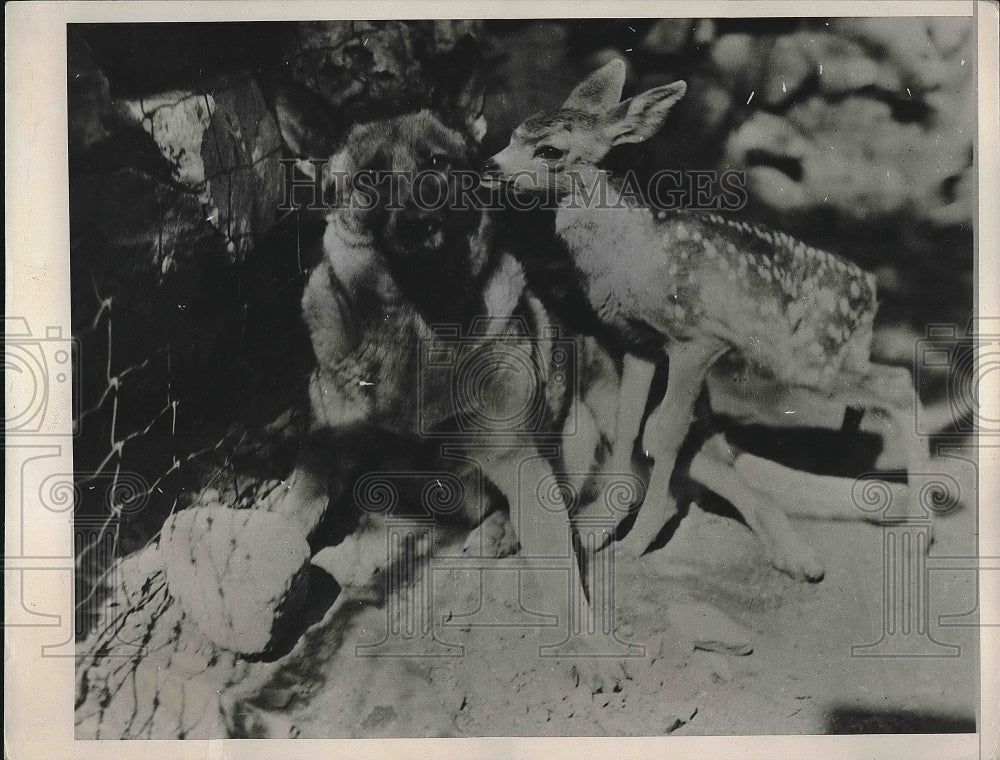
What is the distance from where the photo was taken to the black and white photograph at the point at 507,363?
1.49 meters

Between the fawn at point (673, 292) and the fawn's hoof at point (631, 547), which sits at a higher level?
the fawn at point (673, 292)

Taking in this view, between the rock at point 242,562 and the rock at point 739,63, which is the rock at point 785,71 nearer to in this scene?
the rock at point 739,63

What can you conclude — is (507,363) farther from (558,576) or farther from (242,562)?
(242,562)

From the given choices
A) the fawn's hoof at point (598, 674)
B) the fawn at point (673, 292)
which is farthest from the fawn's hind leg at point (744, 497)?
the fawn's hoof at point (598, 674)

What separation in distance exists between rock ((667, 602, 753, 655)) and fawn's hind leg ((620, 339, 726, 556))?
163 mm

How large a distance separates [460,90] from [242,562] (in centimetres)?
114

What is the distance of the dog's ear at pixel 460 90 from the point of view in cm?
149

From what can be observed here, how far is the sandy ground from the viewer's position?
1.50 metres

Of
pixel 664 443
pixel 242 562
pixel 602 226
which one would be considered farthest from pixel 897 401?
pixel 242 562

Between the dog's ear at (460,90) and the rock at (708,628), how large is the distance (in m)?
1.13

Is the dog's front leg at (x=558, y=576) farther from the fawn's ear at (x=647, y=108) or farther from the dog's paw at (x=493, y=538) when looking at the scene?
the fawn's ear at (x=647, y=108)

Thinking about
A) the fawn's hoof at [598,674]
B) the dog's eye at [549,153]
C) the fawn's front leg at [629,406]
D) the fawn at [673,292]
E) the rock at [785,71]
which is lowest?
the fawn's hoof at [598,674]

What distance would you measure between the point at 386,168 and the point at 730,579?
1.18 m

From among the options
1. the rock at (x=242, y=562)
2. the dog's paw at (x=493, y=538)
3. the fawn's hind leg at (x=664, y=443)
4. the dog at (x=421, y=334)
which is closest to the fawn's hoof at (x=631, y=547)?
the fawn's hind leg at (x=664, y=443)
